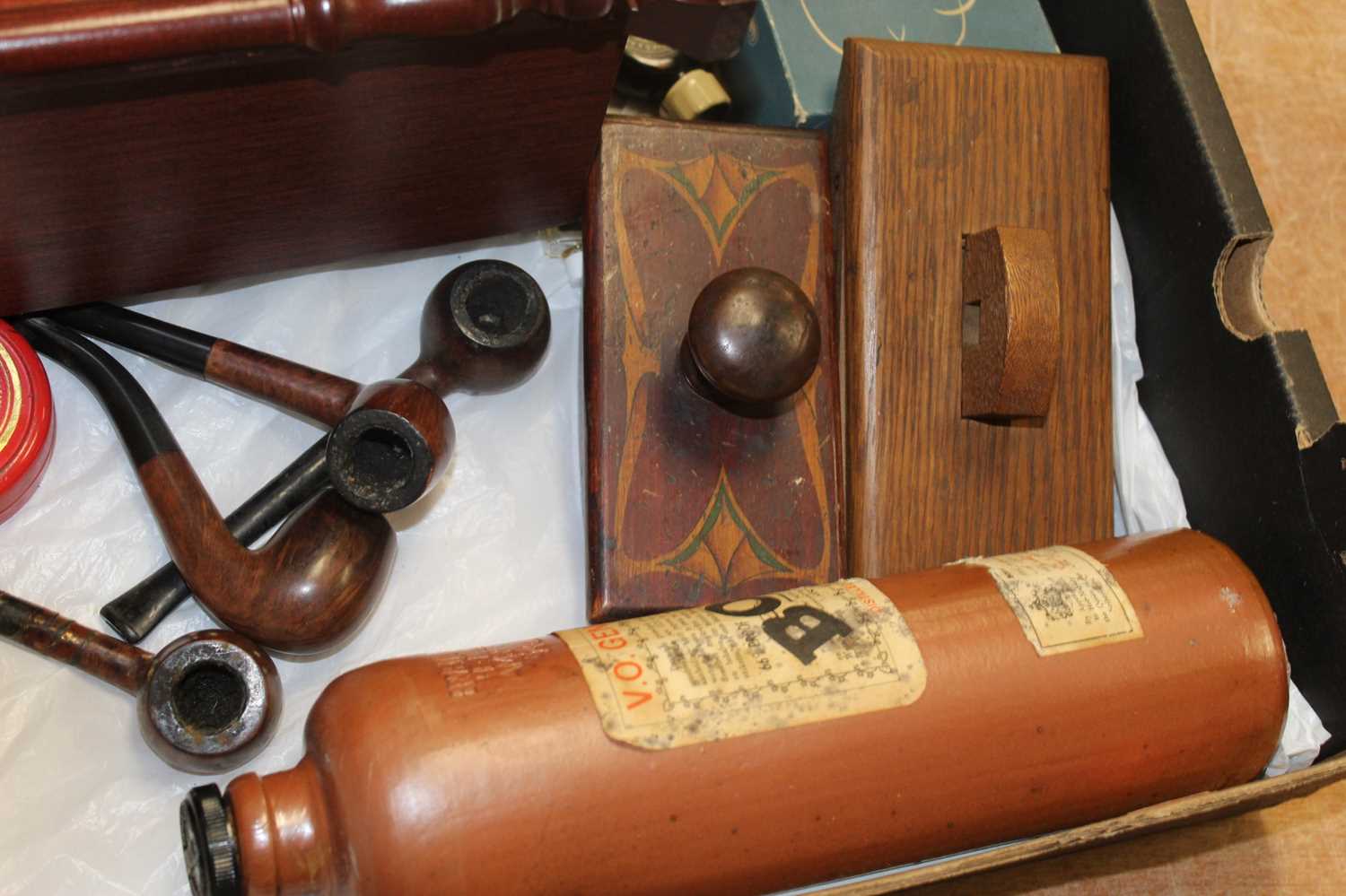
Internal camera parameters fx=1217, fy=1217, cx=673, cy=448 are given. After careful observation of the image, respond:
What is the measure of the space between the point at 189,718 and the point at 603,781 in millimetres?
350

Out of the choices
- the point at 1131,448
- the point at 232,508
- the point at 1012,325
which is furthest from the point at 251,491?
the point at 1131,448

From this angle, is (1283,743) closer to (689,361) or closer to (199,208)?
(689,361)

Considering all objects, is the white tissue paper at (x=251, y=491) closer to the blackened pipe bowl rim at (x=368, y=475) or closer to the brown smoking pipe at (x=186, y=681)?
the brown smoking pipe at (x=186, y=681)

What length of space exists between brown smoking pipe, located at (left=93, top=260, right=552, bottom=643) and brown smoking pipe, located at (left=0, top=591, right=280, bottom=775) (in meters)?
0.03

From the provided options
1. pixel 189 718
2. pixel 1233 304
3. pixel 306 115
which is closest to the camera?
pixel 306 115

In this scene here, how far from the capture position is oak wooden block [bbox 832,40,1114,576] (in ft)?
2.90

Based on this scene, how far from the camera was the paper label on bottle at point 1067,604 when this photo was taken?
0.70m

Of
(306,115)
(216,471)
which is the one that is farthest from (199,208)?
(216,471)

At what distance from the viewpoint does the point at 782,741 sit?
652 mm

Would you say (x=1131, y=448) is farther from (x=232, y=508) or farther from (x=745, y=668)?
(x=232, y=508)

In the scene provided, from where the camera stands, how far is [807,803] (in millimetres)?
659

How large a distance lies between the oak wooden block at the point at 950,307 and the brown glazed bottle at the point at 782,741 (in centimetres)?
14

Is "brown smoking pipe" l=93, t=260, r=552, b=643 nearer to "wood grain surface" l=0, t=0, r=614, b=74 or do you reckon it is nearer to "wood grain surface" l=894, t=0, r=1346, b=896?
"wood grain surface" l=0, t=0, r=614, b=74

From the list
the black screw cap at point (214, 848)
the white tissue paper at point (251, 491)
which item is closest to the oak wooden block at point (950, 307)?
the white tissue paper at point (251, 491)
